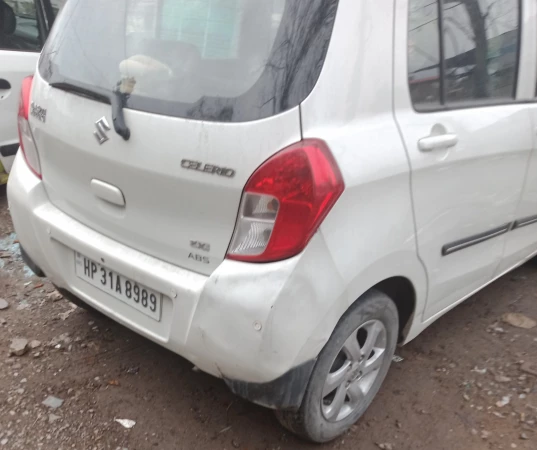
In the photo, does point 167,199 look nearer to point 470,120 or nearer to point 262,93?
point 262,93

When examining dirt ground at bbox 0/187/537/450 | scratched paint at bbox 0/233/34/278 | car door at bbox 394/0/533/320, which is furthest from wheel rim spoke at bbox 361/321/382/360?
scratched paint at bbox 0/233/34/278

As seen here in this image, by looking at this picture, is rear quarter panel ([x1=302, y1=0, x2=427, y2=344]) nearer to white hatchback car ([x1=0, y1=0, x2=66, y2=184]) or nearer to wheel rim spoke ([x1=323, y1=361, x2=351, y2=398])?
wheel rim spoke ([x1=323, y1=361, x2=351, y2=398])

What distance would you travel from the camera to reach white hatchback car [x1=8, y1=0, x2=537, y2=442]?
1701mm

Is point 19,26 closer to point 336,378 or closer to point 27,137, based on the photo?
point 27,137

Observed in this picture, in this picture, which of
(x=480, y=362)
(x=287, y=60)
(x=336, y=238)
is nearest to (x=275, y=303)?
(x=336, y=238)

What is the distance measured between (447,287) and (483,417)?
22.5 inches

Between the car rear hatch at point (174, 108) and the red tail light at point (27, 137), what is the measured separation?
0.12 metres

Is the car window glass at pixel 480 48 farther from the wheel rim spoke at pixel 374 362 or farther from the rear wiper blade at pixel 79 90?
the rear wiper blade at pixel 79 90

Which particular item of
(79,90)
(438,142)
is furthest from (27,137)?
(438,142)

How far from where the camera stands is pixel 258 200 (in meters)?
1.72

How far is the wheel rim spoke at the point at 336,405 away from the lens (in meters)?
2.18

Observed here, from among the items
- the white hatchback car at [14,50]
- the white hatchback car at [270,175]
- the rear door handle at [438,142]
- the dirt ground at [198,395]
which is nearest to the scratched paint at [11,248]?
the dirt ground at [198,395]

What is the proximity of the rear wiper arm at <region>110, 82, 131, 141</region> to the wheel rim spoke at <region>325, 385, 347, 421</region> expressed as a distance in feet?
3.94

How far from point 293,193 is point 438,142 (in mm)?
667
